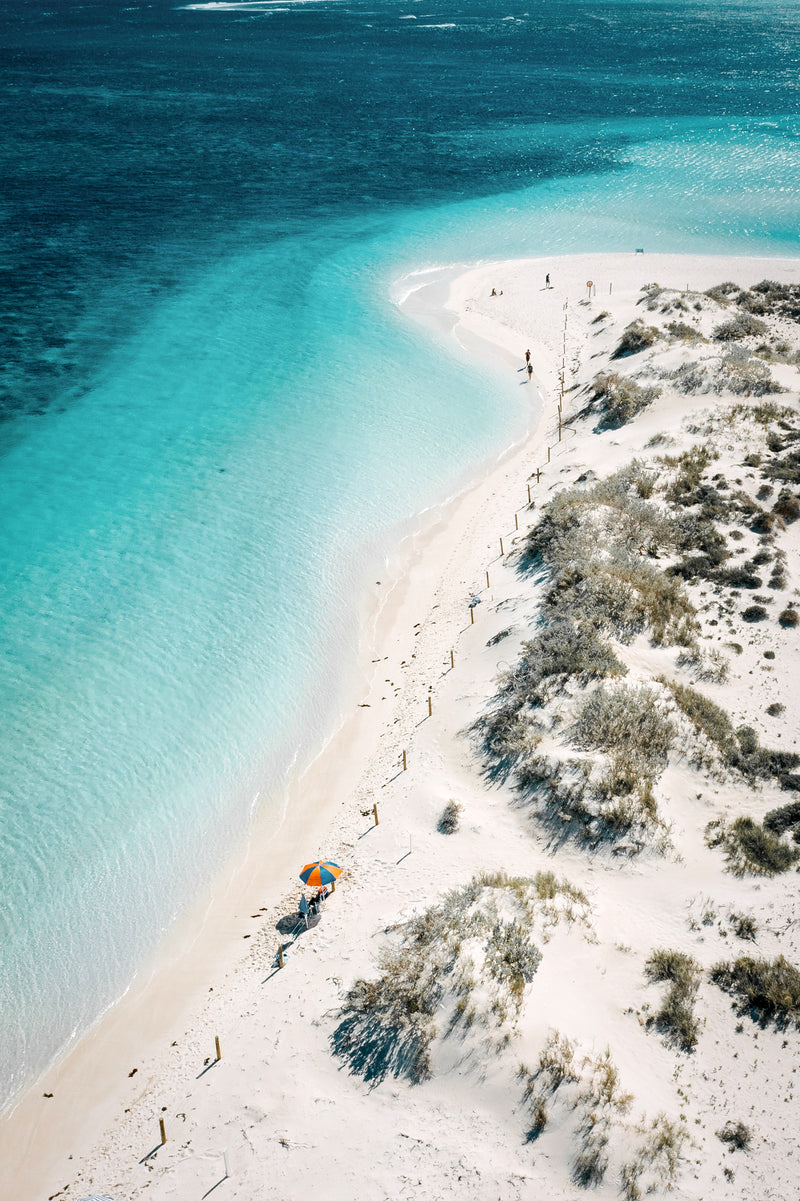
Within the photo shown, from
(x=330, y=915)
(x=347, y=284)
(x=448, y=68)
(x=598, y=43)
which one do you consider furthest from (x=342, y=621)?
(x=598, y=43)

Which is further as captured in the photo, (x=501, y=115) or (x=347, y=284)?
(x=501, y=115)

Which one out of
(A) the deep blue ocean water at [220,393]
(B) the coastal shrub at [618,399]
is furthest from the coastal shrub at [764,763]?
(B) the coastal shrub at [618,399]

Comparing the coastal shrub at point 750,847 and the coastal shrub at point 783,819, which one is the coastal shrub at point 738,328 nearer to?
the coastal shrub at point 783,819

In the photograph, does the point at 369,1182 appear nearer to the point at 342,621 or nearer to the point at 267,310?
the point at 342,621

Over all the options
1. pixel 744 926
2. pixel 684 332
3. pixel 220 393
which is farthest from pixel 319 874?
pixel 684 332

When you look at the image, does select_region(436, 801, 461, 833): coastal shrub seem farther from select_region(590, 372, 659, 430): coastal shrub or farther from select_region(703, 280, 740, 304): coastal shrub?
select_region(703, 280, 740, 304): coastal shrub

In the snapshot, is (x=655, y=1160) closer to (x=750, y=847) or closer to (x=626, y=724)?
(x=750, y=847)

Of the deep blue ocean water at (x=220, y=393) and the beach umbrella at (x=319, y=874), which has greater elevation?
the deep blue ocean water at (x=220, y=393)
